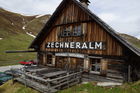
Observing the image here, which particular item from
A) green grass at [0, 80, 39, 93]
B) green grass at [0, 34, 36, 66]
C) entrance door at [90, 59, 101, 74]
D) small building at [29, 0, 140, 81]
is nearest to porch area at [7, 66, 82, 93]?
green grass at [0, 80, 39, 93]

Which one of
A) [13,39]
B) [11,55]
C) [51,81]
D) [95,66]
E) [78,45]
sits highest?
[13,39]

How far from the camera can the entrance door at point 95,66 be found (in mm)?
13836

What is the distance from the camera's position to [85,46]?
47.2ft

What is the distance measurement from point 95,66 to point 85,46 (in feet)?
7.46

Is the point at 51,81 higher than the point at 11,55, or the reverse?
the point at 11,55

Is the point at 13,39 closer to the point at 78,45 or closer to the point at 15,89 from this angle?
the point at 15,89

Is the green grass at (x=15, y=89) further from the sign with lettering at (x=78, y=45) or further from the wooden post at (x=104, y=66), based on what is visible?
the wooden post at (x=104, y=66)

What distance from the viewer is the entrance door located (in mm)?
13836

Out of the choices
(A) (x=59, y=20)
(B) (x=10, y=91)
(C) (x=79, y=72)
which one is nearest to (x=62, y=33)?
(A) (x=59, y=20)

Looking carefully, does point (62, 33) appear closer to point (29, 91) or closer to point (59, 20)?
point (59, 20)

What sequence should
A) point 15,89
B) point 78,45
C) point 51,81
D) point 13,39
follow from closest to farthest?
point 51,81 → point 15,89 → point 78,45 → point 13,39

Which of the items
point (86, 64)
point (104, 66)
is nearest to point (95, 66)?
point (86, 64)

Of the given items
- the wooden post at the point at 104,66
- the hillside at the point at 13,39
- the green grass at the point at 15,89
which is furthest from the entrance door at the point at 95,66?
the hillside at the point at 13,39

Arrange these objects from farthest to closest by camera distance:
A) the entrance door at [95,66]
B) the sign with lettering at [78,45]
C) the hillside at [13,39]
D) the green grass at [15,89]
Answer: the hillside at [13,39] → the entrance door at [95,66] → the sign with lettering at [78,45] → the green grass at [15,89]
